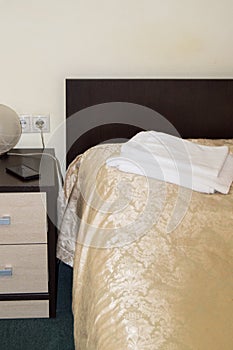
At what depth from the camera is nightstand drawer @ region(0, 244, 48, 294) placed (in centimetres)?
188

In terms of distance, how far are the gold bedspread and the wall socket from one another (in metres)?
0.39

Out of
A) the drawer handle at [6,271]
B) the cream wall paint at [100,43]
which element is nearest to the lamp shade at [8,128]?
the cream wall paint at [100,43]

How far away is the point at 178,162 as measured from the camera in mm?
1753

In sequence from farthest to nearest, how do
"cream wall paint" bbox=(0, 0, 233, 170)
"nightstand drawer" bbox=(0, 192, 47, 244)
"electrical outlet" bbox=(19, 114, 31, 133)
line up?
"electrical outlet" bbox=(19, 114, 31, 133)
"cream wall paint" bbox=(0, 0, 233, 170)
"nightstand drawer" bbox=(0, 192, 47, 244)

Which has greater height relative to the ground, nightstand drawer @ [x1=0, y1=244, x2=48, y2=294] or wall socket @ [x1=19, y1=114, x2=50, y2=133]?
wall socket @ [x1=19, y1=114, x2=50, y2=133]

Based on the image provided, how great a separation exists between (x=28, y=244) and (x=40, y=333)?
356 mm

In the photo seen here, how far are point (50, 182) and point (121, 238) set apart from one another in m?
0.52

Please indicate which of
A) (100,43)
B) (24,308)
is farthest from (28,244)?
(100,43)

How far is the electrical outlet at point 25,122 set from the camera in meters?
2.18

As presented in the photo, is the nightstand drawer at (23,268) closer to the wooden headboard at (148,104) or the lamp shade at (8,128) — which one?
the lamp shade at (8,128)

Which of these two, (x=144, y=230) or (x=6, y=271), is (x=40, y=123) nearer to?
(x=6, y=271)

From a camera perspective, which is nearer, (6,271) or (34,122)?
(6,271)

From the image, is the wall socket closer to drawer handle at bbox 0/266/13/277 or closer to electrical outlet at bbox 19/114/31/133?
electrical outlet at bbox 19/114/31/133

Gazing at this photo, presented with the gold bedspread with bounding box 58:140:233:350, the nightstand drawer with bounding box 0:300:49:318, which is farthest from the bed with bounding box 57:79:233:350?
the nightstand drawer with bounding box 0:300:49:318
